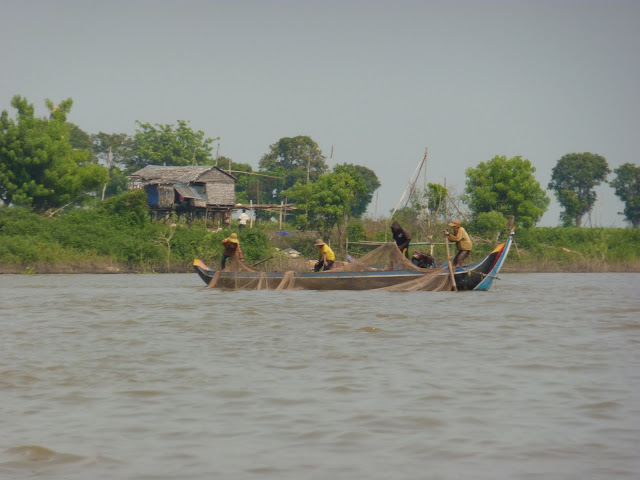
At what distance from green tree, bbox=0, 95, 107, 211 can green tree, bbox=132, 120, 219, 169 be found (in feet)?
72.3

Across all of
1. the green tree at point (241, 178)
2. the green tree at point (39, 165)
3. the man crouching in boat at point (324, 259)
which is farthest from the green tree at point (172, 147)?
the man crouching in boat at point (324, 259)

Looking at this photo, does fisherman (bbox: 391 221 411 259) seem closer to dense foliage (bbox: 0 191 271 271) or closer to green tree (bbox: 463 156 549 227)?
dense foliage (bbox: 0 191 271 271)

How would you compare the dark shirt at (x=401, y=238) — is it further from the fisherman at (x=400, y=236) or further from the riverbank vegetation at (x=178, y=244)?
the riverbank vegetation at (x=178, y=244)

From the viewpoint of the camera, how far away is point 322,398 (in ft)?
22.3

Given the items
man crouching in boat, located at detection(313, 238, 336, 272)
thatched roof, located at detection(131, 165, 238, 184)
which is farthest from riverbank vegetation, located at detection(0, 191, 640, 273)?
man crouching in boat, located at detection(313, 238, 336, 272)

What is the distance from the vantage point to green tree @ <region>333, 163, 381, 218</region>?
47.8m

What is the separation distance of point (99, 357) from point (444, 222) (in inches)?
1331

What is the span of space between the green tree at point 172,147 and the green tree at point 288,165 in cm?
602

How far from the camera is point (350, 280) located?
2005 cm

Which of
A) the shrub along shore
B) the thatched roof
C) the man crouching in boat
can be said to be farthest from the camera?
the thatched roof

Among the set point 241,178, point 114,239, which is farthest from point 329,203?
point 241,178

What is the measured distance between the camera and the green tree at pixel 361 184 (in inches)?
1882

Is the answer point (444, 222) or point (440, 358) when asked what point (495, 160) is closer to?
point (444, 222)

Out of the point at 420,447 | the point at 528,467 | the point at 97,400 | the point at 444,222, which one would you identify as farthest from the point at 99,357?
the point at 444,222
